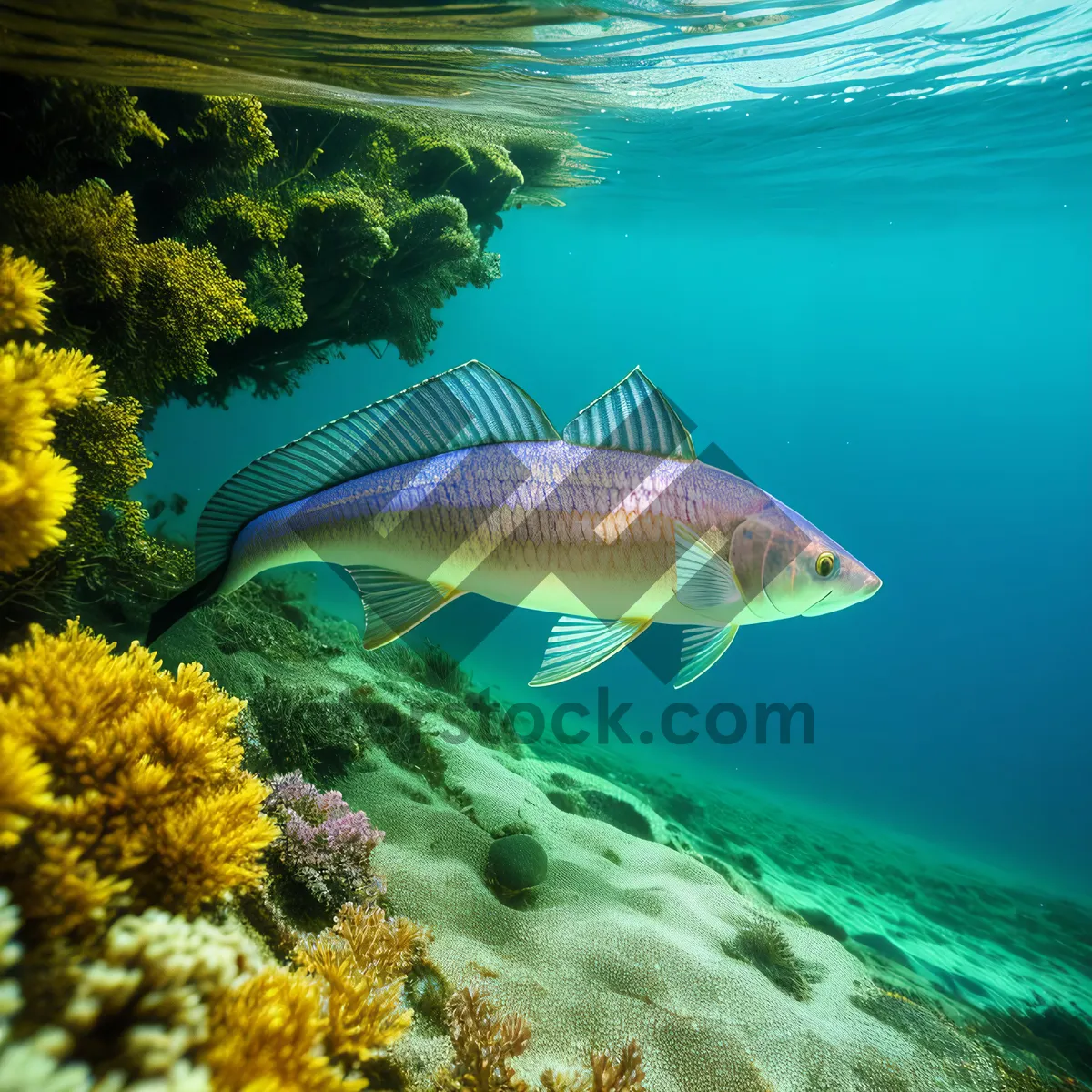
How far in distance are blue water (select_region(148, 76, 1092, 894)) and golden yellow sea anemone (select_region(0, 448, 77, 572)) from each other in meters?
3.12

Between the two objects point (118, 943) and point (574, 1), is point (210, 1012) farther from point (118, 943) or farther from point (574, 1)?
point (574, 1)

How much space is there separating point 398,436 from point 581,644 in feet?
4.16

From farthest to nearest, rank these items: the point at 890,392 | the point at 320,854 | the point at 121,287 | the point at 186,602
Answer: the point at 890,392 < the point at 121,287 < the point at 320,854 < the point at 186,602

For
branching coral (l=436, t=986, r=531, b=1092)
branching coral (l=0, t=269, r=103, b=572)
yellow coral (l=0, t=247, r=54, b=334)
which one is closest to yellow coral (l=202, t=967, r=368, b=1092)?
branching coral (l=436, t=986, r=531, b=1092)

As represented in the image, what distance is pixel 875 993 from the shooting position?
3826 millimetres

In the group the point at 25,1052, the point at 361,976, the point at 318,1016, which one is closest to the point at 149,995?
the point at 25,1052

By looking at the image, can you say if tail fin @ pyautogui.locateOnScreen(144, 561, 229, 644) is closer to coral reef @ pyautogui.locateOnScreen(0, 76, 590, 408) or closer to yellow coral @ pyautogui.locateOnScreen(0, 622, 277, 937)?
yellow coral @ pyautogui.locateOnScreen(0, 622, 277, 937)

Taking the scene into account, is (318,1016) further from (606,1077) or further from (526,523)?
(526,523)

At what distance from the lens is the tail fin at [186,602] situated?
2.27 meters

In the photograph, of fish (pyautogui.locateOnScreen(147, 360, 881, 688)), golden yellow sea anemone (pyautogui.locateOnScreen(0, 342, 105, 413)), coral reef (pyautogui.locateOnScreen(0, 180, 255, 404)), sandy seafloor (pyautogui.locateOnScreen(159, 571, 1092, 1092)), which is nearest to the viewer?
golden yellow sea anemone (pyautogui.locateOnScreen(0, 342, 105, 413))

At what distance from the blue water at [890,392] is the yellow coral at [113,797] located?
265 cm

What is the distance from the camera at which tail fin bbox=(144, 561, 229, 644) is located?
2.27 meters

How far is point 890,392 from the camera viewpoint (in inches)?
3214

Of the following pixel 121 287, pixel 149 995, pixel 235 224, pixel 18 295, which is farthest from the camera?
pixel 235 224
